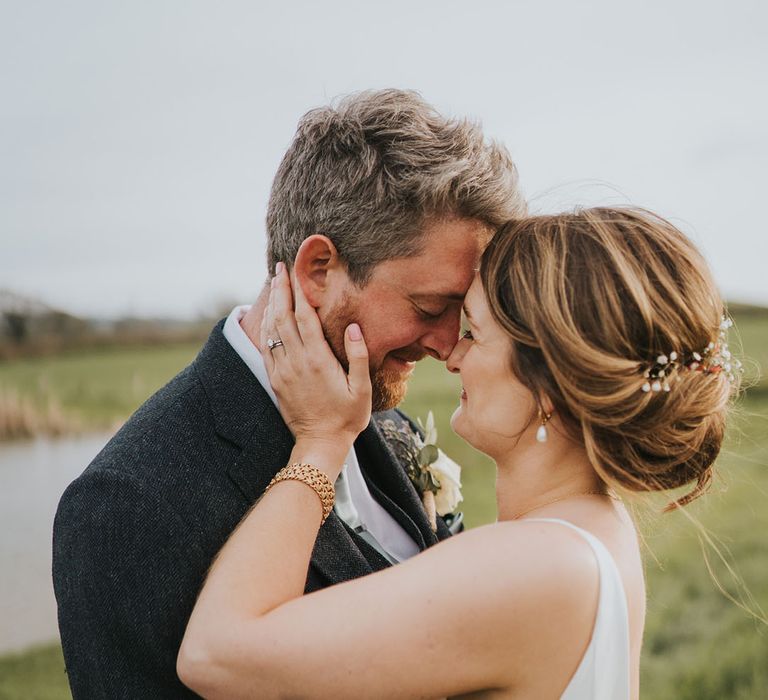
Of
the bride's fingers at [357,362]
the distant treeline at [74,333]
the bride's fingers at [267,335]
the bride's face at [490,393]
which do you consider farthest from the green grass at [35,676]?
Answer: the bride's face at [490,393]

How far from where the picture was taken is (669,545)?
9633 millimetres

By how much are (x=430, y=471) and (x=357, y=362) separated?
872 mm

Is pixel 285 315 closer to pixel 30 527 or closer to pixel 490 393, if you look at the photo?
pixel 490 393

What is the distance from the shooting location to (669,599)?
8023 millimetres

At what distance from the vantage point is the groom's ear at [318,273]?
289cm

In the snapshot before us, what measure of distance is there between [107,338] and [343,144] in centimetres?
911

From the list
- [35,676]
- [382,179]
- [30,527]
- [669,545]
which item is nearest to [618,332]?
[382,179]

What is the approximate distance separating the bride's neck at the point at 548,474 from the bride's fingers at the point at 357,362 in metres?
0.56

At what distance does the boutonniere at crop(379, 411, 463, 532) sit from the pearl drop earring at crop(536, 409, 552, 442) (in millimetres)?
923

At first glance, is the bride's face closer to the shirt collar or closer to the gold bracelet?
the gold bracelet

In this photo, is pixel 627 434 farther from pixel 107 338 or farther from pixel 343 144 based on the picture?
pixel 107 338

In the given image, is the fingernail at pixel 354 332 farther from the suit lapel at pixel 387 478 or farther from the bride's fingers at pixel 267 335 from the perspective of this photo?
the suit lapel at pixel 387 478

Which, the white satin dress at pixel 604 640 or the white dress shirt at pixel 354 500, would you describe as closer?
the white satin dress at pixel 604 640

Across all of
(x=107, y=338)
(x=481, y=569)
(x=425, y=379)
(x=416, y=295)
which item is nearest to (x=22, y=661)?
(x=107, y=338)
